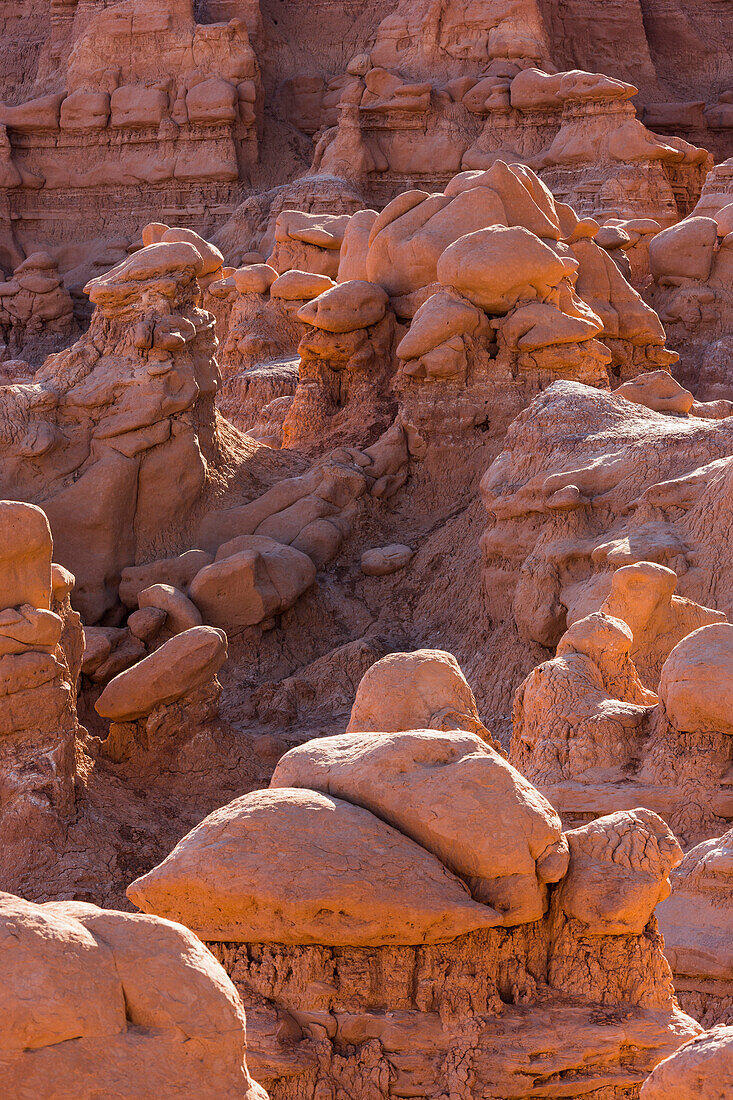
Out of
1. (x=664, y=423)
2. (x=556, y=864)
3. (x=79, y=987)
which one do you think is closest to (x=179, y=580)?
(x=664, y=423)

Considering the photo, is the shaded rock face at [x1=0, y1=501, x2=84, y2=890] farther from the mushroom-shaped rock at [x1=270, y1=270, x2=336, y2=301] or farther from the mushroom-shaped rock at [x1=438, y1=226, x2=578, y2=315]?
the mushroom-shaped rock at [x1=270, y1=270, x2=336, y2=301]

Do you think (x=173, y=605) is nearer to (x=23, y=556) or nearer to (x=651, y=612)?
(x=23, y=556)

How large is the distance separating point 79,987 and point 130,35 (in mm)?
26536

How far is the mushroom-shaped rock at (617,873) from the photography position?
13.2 ft

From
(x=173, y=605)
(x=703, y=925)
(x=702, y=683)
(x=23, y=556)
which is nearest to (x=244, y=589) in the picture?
(x=173, y=605)

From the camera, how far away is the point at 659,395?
37.5 feet

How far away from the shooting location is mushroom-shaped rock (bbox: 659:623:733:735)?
5.73 meters

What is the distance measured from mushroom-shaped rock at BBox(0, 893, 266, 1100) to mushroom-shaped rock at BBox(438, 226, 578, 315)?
908 cm

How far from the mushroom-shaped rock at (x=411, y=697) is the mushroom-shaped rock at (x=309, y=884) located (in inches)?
40.3

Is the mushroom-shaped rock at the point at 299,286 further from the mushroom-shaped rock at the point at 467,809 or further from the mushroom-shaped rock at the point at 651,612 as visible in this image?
the mushroom-shaped rock at the point at 467,809

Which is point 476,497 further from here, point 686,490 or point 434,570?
point 686,490

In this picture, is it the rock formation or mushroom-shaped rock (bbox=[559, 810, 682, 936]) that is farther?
mushroom-shaped rock (bbox=[559, 810, 682, 936])

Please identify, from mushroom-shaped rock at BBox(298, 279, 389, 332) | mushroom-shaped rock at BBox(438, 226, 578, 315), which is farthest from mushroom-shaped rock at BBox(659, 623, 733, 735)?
mushroom-shaped rock at BBox(298, 279, 389, 332)

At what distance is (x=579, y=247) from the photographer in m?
14.4
